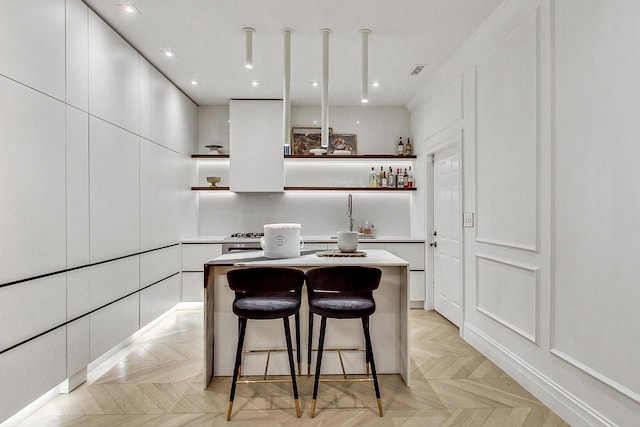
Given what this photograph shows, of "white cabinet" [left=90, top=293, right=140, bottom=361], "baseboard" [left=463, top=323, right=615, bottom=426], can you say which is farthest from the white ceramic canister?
"baseboard" [left=463, top=323, right=615, bottom=426]

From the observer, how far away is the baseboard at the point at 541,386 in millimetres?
2052

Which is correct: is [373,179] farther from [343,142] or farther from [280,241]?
[280,241]

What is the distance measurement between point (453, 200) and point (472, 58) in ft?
4.79

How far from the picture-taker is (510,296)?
9.20 ft

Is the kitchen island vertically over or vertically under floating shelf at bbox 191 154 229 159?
under

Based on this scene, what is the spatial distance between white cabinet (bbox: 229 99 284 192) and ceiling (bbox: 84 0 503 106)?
490 mm

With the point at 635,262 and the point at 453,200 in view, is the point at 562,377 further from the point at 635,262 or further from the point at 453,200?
the point at 453,200

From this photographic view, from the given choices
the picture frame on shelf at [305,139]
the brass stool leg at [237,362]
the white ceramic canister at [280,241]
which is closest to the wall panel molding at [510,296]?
the white ceramic canister at [280,241]

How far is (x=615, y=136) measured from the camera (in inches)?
73.3

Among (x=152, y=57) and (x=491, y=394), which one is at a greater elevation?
(x=152, y=57)

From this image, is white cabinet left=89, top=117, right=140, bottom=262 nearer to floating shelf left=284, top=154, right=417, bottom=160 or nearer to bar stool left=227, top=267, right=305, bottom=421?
bar stool left=227, top=267, right=305, bottom=421

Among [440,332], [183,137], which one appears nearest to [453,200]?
[440,332]

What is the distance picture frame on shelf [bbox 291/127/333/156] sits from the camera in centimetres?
546

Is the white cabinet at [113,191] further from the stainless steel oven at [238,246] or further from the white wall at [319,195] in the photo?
the white wall at [319,195]
